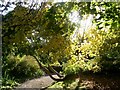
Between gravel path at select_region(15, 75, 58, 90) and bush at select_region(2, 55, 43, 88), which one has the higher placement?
bush at select_region(2, 55, 43, 88)

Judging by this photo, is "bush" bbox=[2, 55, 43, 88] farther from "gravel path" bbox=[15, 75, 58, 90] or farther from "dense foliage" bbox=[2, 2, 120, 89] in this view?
"dense foliage" bbox=[2, 2, 120, 89]

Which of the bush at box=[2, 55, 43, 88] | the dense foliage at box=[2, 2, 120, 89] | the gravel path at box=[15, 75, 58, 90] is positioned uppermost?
the dense foliage at box=[2, 2, 120, 89]

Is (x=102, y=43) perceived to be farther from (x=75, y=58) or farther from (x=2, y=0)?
(x=2, y=0)

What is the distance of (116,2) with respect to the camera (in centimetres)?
142

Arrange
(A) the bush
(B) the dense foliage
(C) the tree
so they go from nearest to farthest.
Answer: (B) the dense foliage < (C) the tree < (A) the bush

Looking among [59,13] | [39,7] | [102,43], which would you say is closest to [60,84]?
[102,43]

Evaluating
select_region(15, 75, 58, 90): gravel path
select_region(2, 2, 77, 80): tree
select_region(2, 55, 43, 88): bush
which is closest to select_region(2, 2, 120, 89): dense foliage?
select_region(2, 2, 77, 80): tree

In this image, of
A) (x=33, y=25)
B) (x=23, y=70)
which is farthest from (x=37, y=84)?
(x=33, y=25)

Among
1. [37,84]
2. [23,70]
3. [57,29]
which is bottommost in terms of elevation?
[37,84]

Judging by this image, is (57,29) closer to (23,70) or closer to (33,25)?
(33,25)

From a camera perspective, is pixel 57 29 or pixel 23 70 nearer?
pixel 57 29

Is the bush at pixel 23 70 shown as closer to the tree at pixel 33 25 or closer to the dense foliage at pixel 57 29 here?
the dense foliage at pixel 57 29

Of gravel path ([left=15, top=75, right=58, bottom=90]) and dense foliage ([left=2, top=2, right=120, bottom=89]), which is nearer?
dense foliage ([left=2, top=2, right=120, bottom=89])

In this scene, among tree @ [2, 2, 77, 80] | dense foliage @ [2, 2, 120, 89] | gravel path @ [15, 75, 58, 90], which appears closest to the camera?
dense foliage @ [2, 2, 120, 89]
